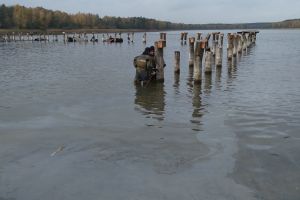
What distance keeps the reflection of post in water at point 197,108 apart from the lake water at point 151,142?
0.03 meters

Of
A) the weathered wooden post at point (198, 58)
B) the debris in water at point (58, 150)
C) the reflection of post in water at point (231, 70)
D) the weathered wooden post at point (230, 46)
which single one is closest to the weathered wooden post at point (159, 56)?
the weathered wooden post at point (198, 58)

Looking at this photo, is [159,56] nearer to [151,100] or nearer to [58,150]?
[151,100]

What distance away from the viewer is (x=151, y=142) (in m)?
10.8

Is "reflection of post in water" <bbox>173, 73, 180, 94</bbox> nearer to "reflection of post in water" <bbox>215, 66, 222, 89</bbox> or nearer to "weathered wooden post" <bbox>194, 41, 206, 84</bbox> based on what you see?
"weathered wooden post" <bbox>194, 41, 206, 84</bbox>

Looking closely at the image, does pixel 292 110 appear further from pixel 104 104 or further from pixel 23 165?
pixel 23 165

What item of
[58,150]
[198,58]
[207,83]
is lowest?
[58,150]

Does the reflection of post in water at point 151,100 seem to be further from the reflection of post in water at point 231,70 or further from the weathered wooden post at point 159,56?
the reflection of post in water at point 231,70

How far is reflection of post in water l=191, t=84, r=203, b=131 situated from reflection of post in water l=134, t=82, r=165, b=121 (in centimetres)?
113

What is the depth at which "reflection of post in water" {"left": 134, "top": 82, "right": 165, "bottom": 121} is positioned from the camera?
1456cm

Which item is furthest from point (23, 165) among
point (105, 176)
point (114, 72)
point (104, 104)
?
point (114, 72)

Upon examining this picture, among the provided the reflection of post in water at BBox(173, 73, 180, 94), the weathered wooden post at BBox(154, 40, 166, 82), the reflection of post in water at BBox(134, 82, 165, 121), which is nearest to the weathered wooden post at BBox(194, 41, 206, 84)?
Result: the reflection of post in water at BBox(173, 73, 180, 94)

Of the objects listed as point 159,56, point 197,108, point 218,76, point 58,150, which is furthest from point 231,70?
point 58,150

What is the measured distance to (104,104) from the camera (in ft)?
53.7

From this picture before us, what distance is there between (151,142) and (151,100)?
20.9 feet
